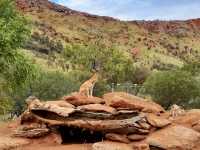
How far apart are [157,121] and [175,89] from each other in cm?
2795

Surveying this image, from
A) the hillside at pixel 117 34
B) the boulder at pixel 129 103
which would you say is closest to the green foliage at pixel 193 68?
the hillside at pixel 117 34

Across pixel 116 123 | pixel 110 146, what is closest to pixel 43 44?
pixel 116 123

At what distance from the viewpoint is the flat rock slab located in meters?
19.9

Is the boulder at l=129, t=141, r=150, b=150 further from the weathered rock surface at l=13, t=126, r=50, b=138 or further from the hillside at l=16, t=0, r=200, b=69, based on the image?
the hillside at l=16, t=0, r=200, b=69

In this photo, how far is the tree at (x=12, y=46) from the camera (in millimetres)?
26188

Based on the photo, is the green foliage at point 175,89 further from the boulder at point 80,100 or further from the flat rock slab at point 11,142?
the flat rock slab at point 11,142

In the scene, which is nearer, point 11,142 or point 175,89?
point 11,142

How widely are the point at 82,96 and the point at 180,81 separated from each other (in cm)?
2648

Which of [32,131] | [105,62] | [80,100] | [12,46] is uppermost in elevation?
[12,46]

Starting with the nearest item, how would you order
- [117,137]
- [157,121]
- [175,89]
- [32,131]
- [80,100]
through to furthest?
[117,137]
[157,121]
[32,131]
[80,100]
[175,89]

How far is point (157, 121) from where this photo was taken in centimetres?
2084

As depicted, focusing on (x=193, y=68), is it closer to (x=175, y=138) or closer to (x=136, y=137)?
(x=175, y=138)

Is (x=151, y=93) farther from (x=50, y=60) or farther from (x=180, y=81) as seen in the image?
(x=50, y=60)

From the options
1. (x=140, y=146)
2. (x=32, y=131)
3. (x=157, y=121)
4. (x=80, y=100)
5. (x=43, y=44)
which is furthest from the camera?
(x=43, y=44)
